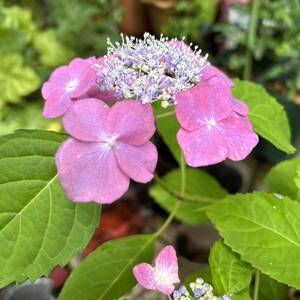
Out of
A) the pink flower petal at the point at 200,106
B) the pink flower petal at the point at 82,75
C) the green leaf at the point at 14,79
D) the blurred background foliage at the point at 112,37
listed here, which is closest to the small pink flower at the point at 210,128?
the pink flower petal at the point at 200,106

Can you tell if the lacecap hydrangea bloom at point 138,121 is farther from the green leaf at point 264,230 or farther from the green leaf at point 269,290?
the green leaf at point 269,290

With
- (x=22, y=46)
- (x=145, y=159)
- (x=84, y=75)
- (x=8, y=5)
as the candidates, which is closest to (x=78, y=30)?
(x=22, y=46)

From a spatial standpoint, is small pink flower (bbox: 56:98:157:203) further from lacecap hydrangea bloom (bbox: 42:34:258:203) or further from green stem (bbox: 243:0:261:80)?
Answer: green stem (bbox: 243:0:261:80)

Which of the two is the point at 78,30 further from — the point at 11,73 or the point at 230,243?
the point at 230,243

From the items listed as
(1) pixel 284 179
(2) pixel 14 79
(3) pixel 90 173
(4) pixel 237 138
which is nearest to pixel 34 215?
(3) pixel 90 173

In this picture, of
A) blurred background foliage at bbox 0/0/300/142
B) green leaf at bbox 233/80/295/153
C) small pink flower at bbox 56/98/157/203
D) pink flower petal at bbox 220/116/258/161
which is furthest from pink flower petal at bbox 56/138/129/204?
blurred background foliage at bbox 0/0/300/142

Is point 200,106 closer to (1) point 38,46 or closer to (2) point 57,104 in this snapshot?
(2) point 57,104

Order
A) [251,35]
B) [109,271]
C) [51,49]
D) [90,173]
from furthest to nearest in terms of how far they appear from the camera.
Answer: [51,49] → [251,35] → [109,271] → [90,173]
